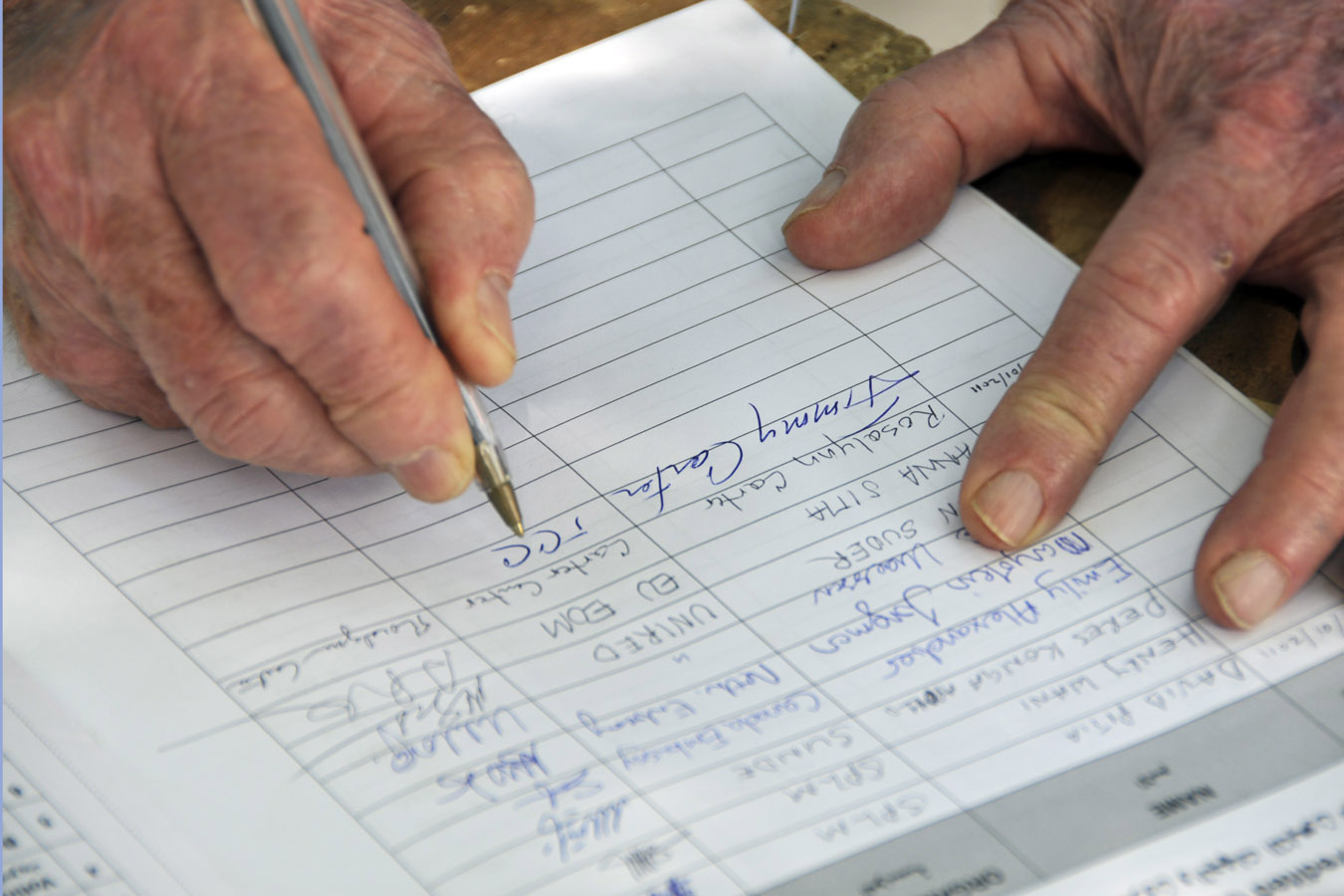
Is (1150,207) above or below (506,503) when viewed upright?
above

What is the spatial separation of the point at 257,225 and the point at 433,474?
0.14 meters

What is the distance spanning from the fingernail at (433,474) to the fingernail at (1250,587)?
38cm

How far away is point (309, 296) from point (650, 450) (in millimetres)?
229

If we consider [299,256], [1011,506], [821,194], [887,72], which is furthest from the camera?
[887,72]

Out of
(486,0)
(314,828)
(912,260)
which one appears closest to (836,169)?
(912,260)

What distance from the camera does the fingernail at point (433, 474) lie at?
0.54 meters

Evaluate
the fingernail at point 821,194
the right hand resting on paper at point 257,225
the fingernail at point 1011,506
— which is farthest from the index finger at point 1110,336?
the right hand resting on paper at point 257,225

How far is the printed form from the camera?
0.50m

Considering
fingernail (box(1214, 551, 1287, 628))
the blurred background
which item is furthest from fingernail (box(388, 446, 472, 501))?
the blurred background

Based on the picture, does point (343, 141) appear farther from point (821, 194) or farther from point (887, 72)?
point (887, 72)

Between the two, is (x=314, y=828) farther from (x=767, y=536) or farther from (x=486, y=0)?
Result: (x=486, y=0)

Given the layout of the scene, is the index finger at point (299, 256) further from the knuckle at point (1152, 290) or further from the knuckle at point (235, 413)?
the knuckle at point (1152, 290)

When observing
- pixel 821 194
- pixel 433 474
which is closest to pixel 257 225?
pixel 433 474

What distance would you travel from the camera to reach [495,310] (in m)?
0.56
